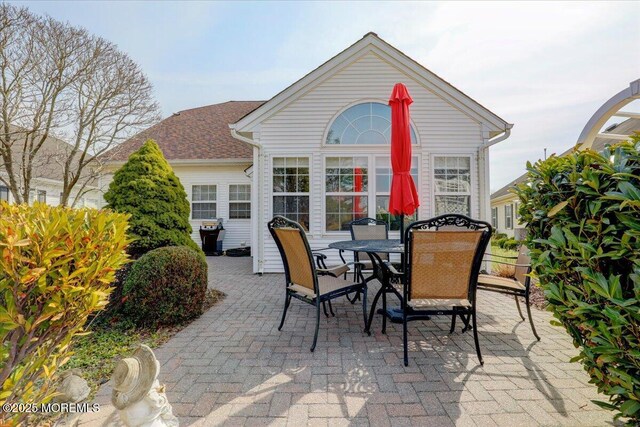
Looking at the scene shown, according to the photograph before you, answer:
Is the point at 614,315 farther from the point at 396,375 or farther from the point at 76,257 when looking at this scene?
the point at 76,257

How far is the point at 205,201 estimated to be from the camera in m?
10.3

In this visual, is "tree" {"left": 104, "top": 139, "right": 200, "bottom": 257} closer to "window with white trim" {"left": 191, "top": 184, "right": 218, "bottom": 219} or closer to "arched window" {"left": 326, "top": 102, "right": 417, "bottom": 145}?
"arched window" {"left": 326, "top": 102, "right": 417, "bottom": 145}

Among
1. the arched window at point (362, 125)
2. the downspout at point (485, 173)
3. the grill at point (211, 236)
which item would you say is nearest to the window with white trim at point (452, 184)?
the downspout at point (485, 173)

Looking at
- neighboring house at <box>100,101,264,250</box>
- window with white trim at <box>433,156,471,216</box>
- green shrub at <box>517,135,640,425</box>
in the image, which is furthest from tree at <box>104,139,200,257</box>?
neighboring house at <box>100,101,264,250</box>

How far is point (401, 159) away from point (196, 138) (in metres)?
10.1

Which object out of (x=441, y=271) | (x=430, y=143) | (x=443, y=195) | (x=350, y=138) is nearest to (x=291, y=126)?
(x=350, y=138)

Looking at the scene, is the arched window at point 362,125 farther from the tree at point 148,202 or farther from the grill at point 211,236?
the grill at point 211,236

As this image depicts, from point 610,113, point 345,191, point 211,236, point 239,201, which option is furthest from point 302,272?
point 239,201

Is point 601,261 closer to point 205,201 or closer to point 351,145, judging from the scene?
point 351,145

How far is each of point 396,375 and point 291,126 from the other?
18.5ft

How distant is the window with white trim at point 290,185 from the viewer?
6.63 meters

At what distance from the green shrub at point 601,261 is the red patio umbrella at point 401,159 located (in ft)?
6.56

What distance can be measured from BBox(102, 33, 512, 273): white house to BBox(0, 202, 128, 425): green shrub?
5000mm

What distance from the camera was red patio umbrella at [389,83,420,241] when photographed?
3.82 m
